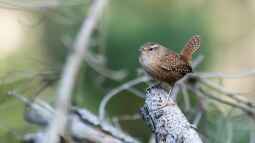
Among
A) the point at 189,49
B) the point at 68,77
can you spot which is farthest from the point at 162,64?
the point at 68,77

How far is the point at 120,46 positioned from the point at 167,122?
347 cm

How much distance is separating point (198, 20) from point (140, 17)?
2.24 feet

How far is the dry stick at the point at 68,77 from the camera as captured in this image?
2.74 metres

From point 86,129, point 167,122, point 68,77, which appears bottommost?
point 86,129

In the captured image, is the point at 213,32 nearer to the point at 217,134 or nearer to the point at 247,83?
the point at 247,83

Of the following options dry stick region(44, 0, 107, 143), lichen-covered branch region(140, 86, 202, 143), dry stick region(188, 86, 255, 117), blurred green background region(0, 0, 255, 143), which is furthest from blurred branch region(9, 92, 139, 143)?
dry stick region(188, 86, 255, 117)

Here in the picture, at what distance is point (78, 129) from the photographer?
3645 millimetres

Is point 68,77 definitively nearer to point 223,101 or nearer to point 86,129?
point 86,129

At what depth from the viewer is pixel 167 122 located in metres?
2.90

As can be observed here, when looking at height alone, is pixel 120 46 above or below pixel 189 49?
below

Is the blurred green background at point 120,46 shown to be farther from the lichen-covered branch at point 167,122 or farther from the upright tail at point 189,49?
the lichen-covered branch at point 167,122

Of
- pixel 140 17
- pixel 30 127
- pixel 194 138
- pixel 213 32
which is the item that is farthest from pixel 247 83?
pixel 194 138

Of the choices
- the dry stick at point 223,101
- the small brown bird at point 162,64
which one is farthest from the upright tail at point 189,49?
the dry stick at point 223,101

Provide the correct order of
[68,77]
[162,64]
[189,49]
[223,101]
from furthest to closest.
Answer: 1. [223,101]
2. [189,49]
3. [162,64]
4. [68,77]
